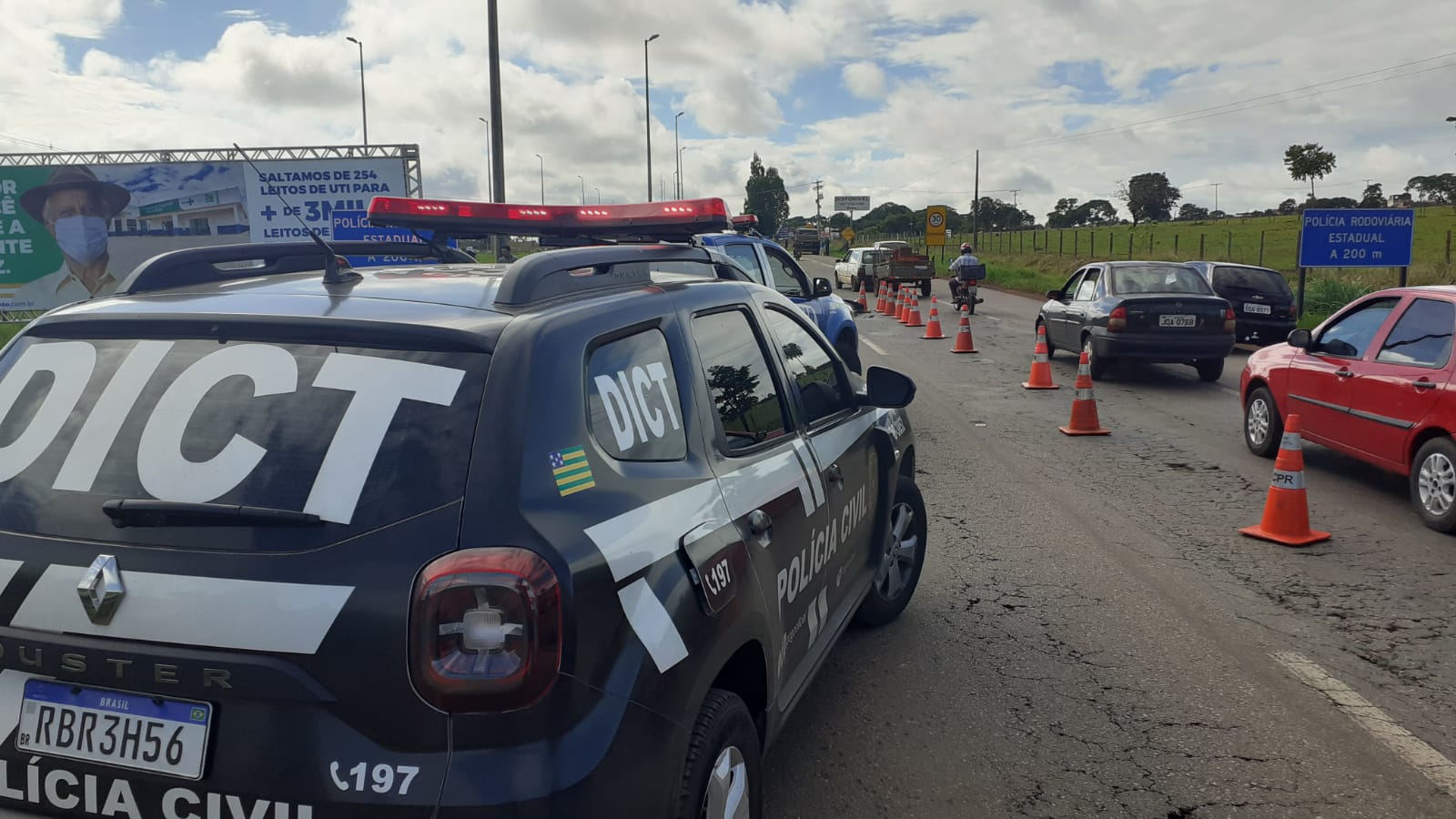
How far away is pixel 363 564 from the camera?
6.89ft

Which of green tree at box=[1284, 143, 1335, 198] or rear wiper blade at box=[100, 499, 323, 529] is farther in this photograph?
green tree at box=[1284, 143, 1335, 198]

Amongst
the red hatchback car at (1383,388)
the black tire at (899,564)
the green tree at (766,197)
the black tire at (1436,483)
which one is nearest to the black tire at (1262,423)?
the red hatchback car at (1383,388)

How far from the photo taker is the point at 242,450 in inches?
89.0

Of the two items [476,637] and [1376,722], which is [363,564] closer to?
[476,637]

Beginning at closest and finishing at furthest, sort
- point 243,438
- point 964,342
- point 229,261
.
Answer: point 243,438, point 229,261, point 964,342

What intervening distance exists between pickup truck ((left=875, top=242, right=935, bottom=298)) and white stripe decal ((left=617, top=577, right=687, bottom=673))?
3261cm

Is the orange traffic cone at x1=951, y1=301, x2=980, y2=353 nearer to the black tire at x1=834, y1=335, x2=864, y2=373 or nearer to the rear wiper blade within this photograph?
the black tire at x1=834, y1=335, x2=864, y2=373

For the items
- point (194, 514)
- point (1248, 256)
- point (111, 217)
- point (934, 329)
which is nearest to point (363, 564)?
point (194, 514)

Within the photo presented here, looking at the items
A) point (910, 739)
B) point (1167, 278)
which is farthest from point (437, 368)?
point (1167, 278)

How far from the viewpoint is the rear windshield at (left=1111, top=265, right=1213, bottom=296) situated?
47.9ft

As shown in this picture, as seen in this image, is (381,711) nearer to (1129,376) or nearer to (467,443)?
(467,443)

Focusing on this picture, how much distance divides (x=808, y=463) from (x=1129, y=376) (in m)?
12.8

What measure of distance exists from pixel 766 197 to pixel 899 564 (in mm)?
126234

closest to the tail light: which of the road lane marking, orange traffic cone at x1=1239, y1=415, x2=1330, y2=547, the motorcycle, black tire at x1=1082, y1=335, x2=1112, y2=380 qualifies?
the road lane marking
